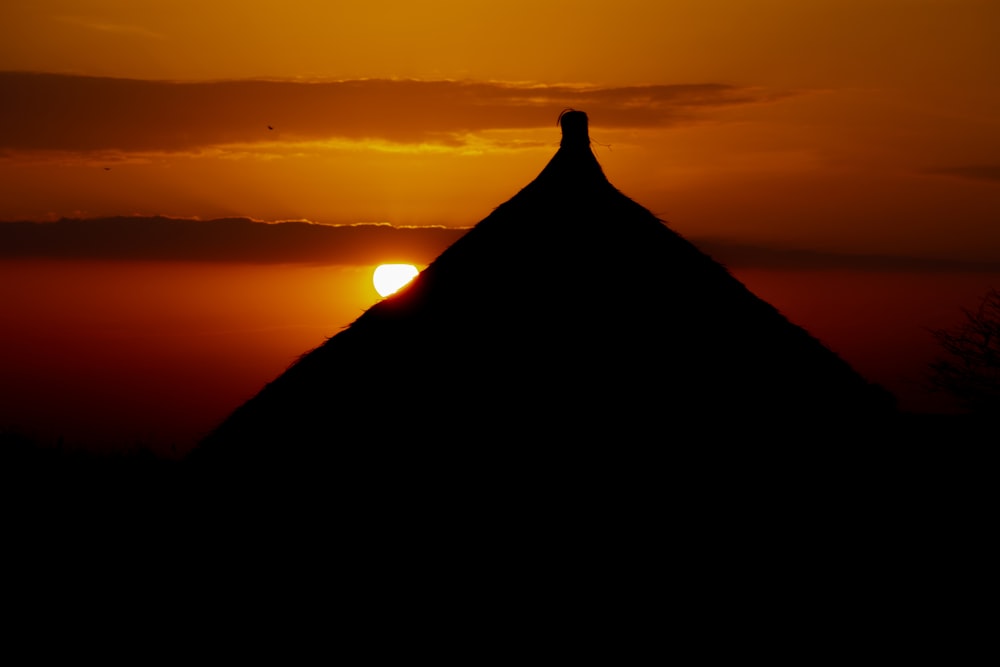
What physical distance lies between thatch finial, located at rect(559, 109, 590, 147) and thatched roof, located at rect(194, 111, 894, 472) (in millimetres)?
152

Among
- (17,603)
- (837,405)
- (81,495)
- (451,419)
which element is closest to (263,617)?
(451,419)

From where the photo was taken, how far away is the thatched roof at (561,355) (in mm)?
4957

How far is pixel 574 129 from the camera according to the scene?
6062mm

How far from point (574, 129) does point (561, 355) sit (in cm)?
161

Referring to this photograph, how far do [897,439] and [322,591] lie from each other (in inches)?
113

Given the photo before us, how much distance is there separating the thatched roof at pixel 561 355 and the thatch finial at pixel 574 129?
0.15 meters

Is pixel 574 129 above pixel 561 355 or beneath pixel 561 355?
above

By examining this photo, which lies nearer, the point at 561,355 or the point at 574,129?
the point at 561,355

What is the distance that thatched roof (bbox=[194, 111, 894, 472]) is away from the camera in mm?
4957

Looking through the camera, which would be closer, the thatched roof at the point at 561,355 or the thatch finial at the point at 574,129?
the thatched roof at the point at 561,355

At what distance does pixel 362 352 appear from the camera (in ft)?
17.9

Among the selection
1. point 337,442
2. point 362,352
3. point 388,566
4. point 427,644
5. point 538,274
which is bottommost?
point 427,644

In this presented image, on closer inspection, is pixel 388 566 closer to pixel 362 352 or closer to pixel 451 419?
pixel 451 419

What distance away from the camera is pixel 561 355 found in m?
5.02
